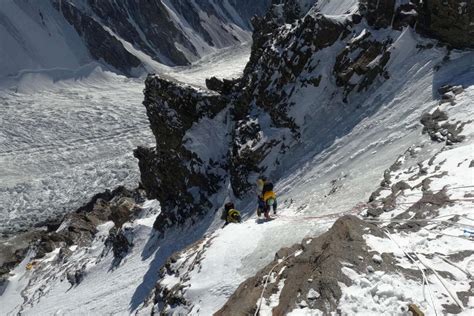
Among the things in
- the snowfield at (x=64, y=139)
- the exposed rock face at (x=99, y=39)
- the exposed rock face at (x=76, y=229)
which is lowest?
the exposed rock face at (x=76, y=229)

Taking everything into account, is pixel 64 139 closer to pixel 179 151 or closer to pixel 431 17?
pixel 179 151

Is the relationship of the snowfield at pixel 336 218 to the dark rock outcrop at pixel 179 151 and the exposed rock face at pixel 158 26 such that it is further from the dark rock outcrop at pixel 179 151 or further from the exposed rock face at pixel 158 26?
the exposed rock face at pixel 158 26

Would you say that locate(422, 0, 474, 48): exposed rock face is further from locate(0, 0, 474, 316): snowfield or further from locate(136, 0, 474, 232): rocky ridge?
locate(0, 0, 474, 316): snowfield

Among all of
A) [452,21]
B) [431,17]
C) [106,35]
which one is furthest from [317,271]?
[106,35]

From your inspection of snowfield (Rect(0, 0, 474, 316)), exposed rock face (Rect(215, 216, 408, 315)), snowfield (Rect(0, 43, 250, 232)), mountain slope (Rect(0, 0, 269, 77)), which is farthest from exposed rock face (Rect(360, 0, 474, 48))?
mountain slope (Rect(0, 0, 269, 77))

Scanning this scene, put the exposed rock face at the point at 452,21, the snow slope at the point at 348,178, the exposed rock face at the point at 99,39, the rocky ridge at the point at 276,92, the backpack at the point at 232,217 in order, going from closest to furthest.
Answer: the snow slope at the point at 348,178
the backpack at the point at 232,217
the exposed rock face at the point at 452,21
the rocky ridge at the point at 276,92
the exposed rock face at the point at 99,39

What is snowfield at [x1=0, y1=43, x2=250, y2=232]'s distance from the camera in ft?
173

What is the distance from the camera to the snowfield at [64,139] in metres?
52.7

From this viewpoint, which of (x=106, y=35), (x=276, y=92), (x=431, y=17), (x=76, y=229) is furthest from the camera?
(x=106, y=35)

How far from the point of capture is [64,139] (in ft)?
210

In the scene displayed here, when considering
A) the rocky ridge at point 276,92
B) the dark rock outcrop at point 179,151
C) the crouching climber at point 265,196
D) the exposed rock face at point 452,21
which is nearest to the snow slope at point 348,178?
the crouching climber at point 265,196

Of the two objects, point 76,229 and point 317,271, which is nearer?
point 317,271

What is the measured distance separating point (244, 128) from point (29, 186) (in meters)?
35.8

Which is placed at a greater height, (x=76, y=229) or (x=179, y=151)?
(x=179, y=151)
